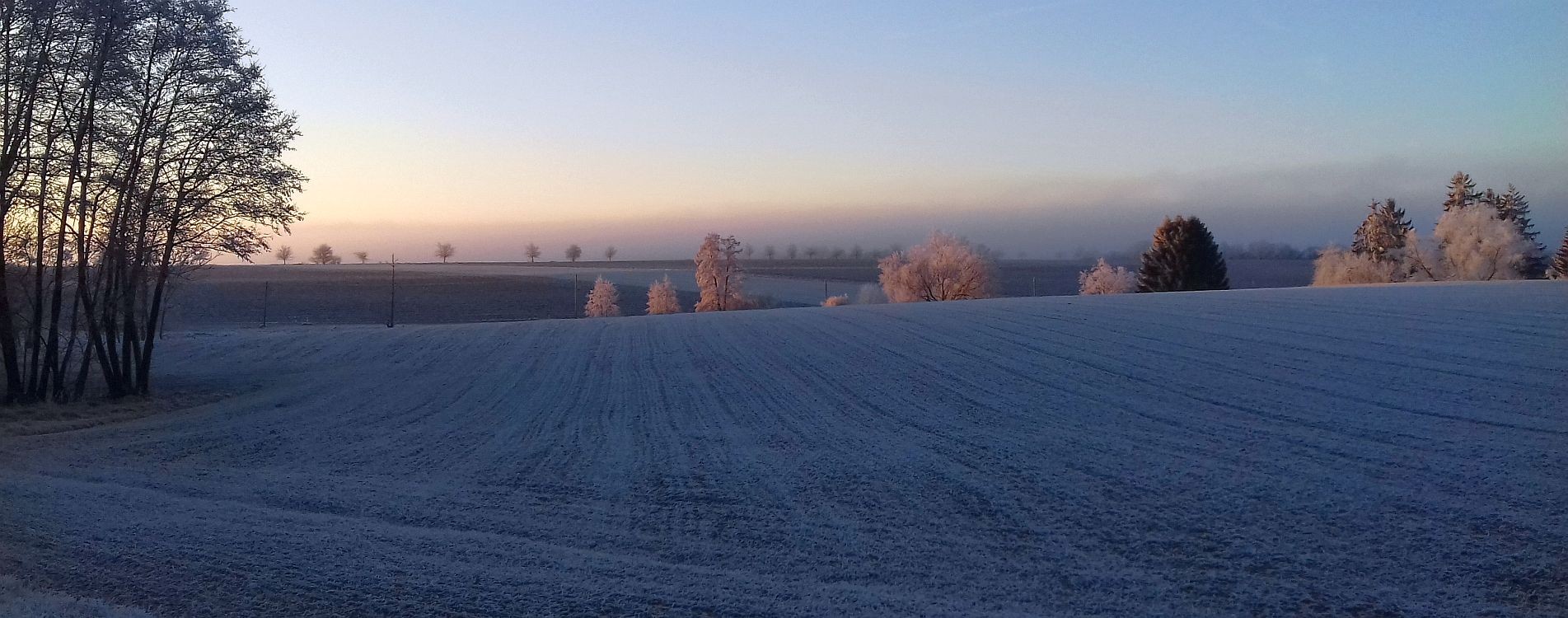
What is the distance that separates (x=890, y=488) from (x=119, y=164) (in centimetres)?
1717

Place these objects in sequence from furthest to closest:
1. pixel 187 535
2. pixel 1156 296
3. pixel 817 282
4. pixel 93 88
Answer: pixel 817 282 → pixel 1156 296 → pixel 93 88 → pixel 187 535

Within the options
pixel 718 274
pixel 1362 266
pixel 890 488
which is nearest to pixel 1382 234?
pixel 1362 266

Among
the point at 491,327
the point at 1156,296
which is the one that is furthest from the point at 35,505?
the point at 1156,296

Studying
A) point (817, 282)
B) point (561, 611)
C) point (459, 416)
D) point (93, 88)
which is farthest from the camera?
point (817, 282)

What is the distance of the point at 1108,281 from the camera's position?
223 feet

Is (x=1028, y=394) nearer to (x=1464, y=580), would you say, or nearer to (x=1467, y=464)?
(x=1467, y=464)

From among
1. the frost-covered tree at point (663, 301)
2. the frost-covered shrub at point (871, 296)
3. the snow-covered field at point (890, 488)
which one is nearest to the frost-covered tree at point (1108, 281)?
the frost-covered shrub at point (871, 296)

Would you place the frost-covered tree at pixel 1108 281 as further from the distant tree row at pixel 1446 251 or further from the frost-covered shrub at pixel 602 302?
the frost-covered shrub at pixel 602 302

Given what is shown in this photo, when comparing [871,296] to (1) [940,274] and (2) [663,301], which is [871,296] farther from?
(2) [663,301]

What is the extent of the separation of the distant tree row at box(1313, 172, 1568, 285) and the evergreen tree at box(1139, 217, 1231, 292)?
8.17m

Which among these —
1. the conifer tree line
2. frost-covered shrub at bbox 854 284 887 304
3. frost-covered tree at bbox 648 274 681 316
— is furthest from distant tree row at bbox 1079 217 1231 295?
the conifer tree line

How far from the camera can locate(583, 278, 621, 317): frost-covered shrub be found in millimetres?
67312

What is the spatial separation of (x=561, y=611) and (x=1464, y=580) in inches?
220

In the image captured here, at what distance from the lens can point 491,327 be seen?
3072cm
